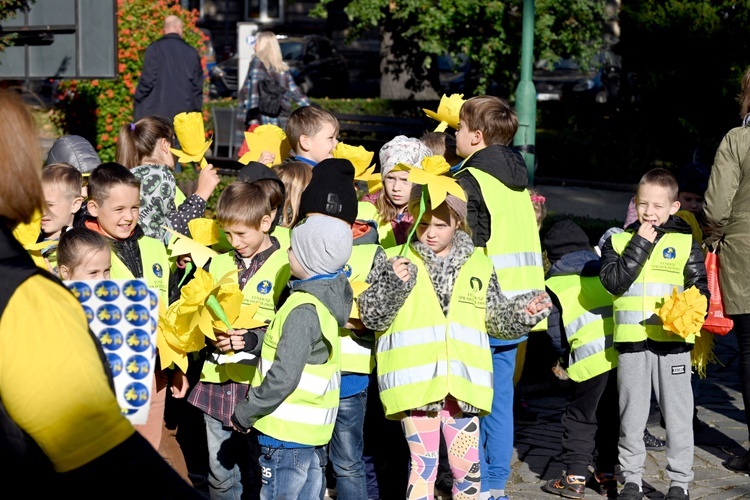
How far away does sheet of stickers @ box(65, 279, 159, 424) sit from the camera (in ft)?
8.58

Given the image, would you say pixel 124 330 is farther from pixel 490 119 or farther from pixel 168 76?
pixel 168 76

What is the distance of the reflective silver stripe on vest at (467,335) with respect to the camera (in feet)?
15.7

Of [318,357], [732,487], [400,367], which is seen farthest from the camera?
[732,487]

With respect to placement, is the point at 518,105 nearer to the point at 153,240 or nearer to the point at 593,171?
the point at 153,240

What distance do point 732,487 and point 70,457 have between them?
451cm

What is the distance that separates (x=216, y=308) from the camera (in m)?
4.41

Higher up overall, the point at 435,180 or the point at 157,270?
the point at 435,180

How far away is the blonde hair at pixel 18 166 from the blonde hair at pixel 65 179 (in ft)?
8.49

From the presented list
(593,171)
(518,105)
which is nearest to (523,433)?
(518,105)

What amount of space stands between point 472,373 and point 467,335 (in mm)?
170

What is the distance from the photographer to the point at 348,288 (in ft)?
14.7

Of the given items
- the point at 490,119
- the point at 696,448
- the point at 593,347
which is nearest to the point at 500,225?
the point at 490,119

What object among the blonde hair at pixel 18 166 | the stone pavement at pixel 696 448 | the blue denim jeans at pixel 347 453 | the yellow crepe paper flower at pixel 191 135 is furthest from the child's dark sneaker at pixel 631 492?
the blonde hair at pixel 18 166

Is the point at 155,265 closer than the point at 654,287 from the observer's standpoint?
Yes
